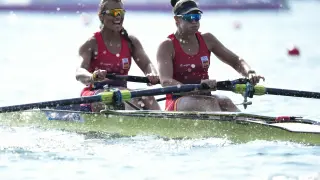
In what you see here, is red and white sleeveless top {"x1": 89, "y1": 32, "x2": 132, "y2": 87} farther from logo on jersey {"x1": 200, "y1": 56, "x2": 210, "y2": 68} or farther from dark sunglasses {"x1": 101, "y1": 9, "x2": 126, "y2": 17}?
logo on jersey {"x1": 200, "y1": 56, "x2": 210, "y2": 68}

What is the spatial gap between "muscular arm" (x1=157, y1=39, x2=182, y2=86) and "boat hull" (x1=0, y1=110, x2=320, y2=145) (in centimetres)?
69

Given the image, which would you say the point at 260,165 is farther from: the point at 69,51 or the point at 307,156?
the point at 69,51

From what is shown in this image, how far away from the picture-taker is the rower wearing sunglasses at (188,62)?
462 inches

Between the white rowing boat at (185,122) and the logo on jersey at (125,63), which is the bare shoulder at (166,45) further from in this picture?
the logo on jersey at (125,63)

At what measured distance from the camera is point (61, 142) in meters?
11.7

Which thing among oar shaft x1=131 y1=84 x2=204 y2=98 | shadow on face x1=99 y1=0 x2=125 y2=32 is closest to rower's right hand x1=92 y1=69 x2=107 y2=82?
oar shaft x1=131 y1=84 x2=204 y2=98

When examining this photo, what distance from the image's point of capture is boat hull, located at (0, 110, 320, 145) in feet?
34.6

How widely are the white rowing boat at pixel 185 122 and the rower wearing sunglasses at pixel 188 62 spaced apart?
375mm

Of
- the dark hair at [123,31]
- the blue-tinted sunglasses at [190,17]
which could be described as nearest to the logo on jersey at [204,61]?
the blue-tinted sunglasses at [190,17]

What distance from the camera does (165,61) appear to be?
11.9 m

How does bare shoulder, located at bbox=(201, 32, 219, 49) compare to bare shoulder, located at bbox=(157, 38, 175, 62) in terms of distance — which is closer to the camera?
bare shoulder, located at bbox=(157, 38, 175, 62)

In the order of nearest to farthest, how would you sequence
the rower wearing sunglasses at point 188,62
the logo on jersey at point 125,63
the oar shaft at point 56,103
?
the oar shaft at point 56,103 < the rower wearing sunglasses at point 188,62 < the logo on jersey at point 125,63

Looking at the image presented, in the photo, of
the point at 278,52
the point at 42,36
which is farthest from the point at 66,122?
the point at 42,36

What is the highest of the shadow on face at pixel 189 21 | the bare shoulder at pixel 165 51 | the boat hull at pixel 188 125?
the shadow on face at pixel 189 21
